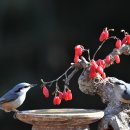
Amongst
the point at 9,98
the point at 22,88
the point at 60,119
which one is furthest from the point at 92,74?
the point at 9,98

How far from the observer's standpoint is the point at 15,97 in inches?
176

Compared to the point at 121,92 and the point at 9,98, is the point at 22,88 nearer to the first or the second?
the point at 9,98

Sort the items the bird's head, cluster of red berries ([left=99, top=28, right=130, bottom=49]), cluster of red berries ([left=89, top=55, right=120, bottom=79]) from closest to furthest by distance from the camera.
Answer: cluster of red berries ([left=89, top=55, right=120, bottom=79]) → cluster of red berries ([left=99, top=28, right=130, bottom=49]) → the bird's head

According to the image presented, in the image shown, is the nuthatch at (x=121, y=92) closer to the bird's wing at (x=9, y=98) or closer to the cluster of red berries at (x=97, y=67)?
the cluster of red berries at (x=97, y=67)

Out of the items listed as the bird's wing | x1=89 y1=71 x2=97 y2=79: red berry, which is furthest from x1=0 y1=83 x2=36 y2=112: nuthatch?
x1=89 y1=71 x2=97 y2=79: red berry

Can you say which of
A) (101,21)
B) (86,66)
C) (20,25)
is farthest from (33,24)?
(86,66)

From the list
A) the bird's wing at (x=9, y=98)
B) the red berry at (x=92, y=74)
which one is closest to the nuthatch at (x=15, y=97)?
the bird's wing at (x=9, y=98)

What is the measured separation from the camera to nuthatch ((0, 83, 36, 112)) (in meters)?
4.41

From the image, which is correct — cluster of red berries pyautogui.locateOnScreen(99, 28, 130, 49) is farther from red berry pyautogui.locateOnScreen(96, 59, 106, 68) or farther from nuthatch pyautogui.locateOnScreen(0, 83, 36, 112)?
nuthatch pyautogui.locateOnScreen(0, 83, 36, 112)

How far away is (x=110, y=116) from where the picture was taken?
4082 mm

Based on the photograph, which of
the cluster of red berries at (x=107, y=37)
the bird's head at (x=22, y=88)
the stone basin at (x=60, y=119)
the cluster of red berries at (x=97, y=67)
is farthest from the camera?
the bird's head at (x=22, y=88)

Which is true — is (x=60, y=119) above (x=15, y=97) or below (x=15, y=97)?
below

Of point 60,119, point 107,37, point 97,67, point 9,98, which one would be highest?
point 107,37

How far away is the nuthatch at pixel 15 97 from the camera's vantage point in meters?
4.41
